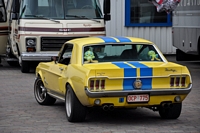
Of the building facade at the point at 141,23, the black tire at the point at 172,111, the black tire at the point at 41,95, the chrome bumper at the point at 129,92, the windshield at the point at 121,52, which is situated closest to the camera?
the chrome bumper at the point at 129,92

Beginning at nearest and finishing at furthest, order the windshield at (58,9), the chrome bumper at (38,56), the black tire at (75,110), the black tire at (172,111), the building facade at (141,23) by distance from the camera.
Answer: the black tire at (75,110), the black tire at (172,111), the chrome bumper at (38,56), the windshield at (58,9), the building facade at (141,23)

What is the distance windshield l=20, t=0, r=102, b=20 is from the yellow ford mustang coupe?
26.5 feet

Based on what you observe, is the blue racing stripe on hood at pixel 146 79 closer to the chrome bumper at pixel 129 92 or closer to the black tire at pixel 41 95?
the chrome bumper at pixel 129 92

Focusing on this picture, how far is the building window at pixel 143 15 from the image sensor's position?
26312 mm

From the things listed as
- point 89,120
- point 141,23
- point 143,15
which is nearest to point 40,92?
point 89,120

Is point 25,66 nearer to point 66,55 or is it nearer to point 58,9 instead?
point 58,9

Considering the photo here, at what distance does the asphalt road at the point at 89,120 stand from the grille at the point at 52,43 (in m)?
4.90

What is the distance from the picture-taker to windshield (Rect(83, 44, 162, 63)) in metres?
10.8

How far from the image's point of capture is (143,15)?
86.8 ft

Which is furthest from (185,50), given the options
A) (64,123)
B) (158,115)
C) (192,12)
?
(64,123)

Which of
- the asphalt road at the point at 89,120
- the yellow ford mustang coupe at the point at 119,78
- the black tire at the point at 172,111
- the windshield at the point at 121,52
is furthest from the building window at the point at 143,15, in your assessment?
the black tire at the point at 172,111

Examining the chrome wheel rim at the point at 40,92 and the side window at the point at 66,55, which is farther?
the chrome wheel rim at the point at 40,92

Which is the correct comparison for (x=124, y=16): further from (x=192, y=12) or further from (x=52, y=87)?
(x=52, y=87)

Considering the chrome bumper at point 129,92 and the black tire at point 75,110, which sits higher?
the chrome bumper at point 129,92
